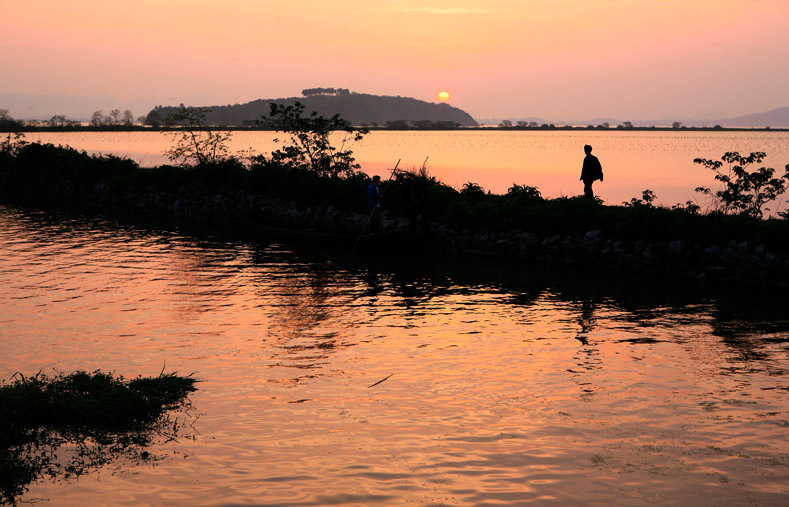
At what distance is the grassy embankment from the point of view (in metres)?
26.4

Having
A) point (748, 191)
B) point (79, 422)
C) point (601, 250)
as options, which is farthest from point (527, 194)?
point (79, 422)

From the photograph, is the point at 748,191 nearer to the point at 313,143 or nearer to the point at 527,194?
the point at 527,194

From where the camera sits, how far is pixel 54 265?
2642 centimetres

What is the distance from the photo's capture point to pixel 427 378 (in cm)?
1338

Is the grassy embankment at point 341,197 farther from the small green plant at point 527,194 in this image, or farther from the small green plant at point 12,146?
the small green plant at point 12,146

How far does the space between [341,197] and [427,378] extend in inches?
1008

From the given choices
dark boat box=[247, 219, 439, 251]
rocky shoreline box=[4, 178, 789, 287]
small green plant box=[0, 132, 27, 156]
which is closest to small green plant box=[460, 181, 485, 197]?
rocky shoreline box=[4, 178, 789, 287]

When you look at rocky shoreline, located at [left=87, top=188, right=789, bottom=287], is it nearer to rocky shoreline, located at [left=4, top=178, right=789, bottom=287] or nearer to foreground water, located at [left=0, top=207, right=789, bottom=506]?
rocky shoreline, located at [left=4, top=178, right=789, bottom=287]

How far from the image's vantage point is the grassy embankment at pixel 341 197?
26438 millimetres

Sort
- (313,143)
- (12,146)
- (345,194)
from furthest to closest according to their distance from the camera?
(12,146) < (313,143) < (345,194)

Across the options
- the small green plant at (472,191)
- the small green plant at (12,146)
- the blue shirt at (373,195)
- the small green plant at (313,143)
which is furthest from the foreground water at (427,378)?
the small green plant at (12,146)

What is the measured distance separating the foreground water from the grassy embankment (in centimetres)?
354

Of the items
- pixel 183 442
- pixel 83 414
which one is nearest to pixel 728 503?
pixel 183 442

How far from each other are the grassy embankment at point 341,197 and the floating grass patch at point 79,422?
20081mm
